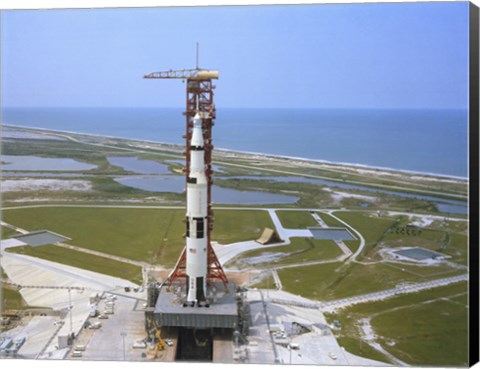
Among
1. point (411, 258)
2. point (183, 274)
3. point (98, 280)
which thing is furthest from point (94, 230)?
point (411, 258)

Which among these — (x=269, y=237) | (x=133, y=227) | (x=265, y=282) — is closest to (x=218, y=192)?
(x=133, y=227)

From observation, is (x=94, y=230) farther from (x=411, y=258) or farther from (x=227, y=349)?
(x=411, y=258)

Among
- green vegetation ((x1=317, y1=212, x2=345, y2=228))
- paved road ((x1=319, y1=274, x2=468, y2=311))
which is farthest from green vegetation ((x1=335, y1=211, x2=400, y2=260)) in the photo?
paved road ((x1=319, y1=274, x2=468, y2=311))

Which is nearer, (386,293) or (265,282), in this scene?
(386,293)

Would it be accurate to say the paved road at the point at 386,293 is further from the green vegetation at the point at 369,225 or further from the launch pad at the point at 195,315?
the launch pad at the point at 195,315

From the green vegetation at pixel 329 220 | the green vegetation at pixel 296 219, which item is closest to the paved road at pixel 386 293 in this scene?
the green vegetation at pixel 329 220

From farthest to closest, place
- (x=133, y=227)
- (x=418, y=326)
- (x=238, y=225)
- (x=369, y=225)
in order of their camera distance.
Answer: (x=369, y=225)
(x=238, y=225)
(x=133, y=227)
(x=418, y=326)

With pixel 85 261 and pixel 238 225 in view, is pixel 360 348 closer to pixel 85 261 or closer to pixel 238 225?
pixel 85 261
